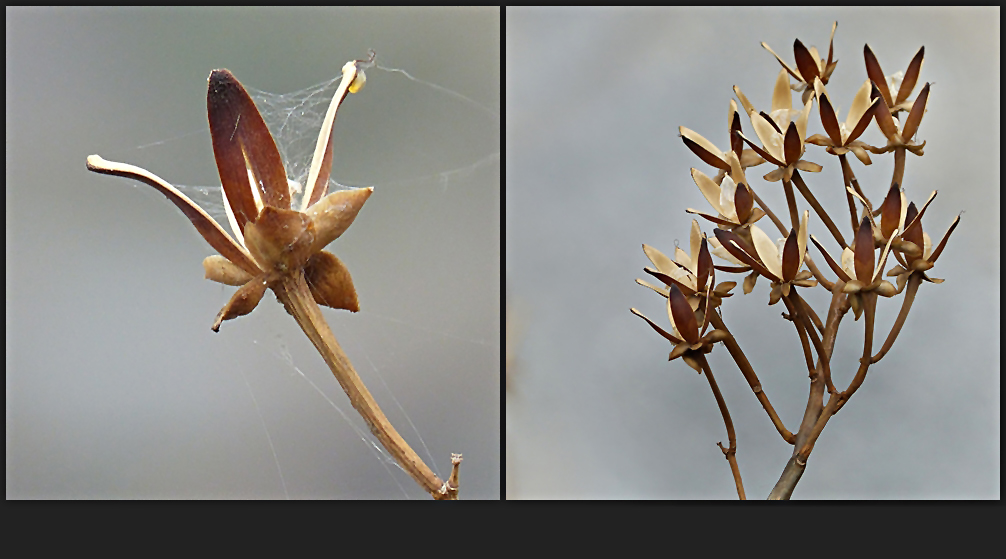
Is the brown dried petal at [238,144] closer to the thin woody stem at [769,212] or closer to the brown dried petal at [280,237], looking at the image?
the brown dried petal at [280,237]

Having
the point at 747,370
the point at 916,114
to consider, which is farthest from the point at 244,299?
the point at 916,114

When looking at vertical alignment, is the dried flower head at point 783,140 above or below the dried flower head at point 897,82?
below

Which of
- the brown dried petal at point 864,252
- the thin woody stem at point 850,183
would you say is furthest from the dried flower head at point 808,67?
the brown dried petal at point 864,252

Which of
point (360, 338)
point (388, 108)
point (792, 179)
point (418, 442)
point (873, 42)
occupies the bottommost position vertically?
point (418, 442)

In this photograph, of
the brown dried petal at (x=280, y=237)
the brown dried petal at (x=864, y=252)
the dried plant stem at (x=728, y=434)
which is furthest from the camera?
the dried plant stem at (x=728, y=434)

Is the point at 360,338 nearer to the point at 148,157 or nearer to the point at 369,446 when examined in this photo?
the point at 369,446

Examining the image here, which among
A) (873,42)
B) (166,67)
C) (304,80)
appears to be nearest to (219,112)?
(304,80)
